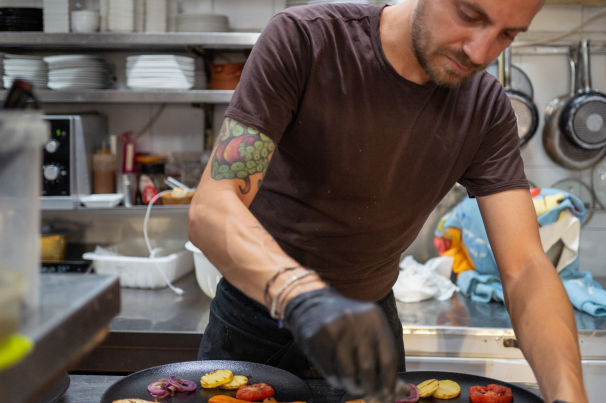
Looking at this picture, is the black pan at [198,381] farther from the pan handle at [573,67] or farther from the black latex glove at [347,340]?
the pan handle at [573,67]

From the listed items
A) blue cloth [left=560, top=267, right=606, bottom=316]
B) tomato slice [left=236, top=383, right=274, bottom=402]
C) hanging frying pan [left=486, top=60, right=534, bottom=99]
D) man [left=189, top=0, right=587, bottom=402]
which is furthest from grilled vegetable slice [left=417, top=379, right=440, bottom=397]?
hanging frying pan [left=486, top=60, right=534, bottom=99]

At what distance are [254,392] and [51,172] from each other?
160 cm

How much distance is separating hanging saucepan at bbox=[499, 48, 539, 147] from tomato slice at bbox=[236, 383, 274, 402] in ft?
6.29

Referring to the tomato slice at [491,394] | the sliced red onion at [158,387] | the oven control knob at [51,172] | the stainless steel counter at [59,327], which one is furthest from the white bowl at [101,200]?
the stainless steel counter at [59,327]

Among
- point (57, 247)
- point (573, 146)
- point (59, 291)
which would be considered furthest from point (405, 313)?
point (59, 291)

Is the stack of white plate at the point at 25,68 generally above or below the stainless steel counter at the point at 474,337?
above

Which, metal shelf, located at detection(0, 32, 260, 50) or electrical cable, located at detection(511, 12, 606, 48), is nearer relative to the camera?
metal shelf, located at detection(0, 32, 260, 50)

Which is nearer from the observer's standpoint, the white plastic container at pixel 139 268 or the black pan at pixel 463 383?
the black pan at pixel 463 383

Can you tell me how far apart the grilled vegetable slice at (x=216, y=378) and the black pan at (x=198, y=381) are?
0.05ft

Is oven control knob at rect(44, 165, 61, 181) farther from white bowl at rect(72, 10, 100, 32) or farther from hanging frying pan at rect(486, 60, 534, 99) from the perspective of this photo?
hanging frying pan at rect(486, 60, 534, 99)

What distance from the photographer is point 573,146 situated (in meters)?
2.56

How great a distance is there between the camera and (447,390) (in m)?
1.12

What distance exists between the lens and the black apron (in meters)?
1.28

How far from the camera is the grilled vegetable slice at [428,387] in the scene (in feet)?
3.62
